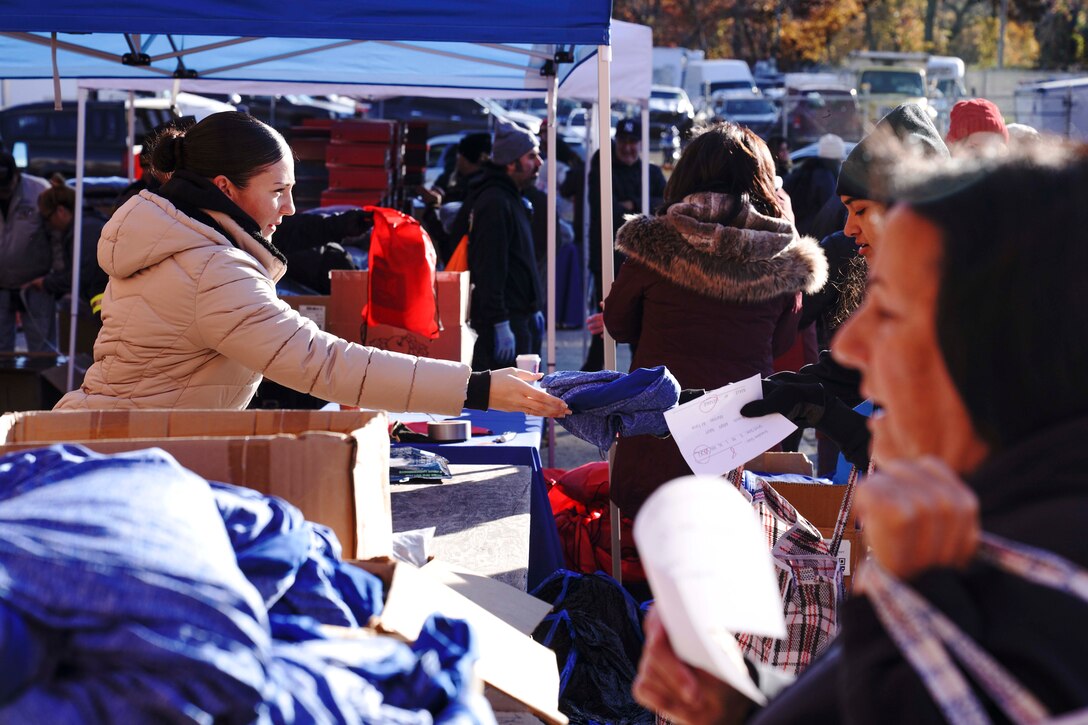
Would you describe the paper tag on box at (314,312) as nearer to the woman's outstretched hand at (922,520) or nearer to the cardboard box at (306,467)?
the cardboard box at (306,467)

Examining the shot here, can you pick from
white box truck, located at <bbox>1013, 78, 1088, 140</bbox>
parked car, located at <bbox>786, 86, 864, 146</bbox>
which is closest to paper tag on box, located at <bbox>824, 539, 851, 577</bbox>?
parked car, located at <bbox>786, 86, 864, 146</bbox>

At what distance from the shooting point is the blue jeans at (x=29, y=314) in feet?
26.6

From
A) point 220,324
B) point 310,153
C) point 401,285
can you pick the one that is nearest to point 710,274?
point 220,324

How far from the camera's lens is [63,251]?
316 inches

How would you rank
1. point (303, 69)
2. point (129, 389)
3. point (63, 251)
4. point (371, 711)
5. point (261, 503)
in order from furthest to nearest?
point (63, 251) → point (303, 69) → point (129, 389) → point (261, 503) → point (371, 711)

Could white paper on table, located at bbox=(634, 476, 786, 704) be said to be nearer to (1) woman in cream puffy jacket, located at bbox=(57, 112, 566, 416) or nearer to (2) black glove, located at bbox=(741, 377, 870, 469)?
(2) black glove, located at bbox=(741, 377, 870, 469)

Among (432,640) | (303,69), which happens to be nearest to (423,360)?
Result: (432,640)

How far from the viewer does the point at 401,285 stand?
5098mm

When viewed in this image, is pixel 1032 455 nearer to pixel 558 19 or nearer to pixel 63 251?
pixel 558 19

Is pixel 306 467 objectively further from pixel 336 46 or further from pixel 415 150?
pixel 415 150

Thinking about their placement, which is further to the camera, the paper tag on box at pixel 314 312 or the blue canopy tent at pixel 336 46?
the paper tag on box at pixel 314 312

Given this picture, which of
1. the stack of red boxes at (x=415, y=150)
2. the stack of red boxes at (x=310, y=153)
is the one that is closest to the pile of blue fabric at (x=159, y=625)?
the stack of red boxes at (x=310, y=153)

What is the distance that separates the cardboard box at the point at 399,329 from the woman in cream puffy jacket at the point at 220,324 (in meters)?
2.29

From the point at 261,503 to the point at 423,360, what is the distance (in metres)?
1.15
